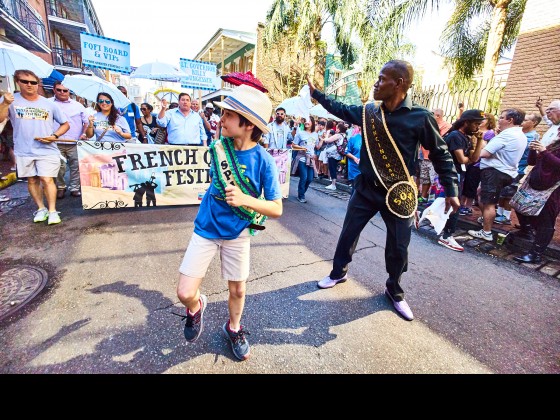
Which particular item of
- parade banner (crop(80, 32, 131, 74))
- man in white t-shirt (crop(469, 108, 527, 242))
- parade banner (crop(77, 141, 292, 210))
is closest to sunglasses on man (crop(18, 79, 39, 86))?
parade banner (crop(77, 141, 292, 210))

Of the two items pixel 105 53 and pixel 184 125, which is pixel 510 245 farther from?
pixel 105 53

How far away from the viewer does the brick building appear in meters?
7.86

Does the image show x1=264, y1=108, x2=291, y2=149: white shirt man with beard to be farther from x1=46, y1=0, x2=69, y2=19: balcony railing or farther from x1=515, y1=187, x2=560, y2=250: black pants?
x1=46, y1=0, x2=69, y2=19: balcony railing

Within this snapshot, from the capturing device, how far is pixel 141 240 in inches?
165

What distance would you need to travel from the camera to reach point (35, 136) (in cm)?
425

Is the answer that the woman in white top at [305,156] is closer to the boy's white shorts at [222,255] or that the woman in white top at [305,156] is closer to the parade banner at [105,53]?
the boy's white shorts at [222,255]

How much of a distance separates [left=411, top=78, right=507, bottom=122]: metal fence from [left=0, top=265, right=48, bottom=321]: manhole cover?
1081cm

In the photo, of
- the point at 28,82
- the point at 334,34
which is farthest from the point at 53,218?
the point at 334,34

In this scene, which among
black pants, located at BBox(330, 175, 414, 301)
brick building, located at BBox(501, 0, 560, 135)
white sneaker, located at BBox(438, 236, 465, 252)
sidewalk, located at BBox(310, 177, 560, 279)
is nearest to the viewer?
black pants, located at BBox(330, 175, 414, 301)

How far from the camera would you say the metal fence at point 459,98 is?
932cm

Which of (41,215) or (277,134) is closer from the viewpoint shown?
(41,215)

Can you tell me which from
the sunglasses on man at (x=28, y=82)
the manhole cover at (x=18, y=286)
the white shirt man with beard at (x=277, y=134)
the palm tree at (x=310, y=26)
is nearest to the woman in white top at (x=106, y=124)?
the sunglasses on man at (x=28, y=82)

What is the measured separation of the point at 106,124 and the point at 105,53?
459cm

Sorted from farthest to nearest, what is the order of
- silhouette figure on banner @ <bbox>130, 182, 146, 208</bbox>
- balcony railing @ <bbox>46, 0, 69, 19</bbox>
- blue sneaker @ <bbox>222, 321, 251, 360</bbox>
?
balcony railing @ <bbox>46, 0, 69, 19</bbox> < silhouette figure on banner @ <bbox>130, 182, 146, 208</bbox> < blue sneaker @ <bbox>222, 321, 251, 360</bbox>
